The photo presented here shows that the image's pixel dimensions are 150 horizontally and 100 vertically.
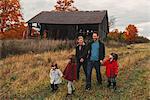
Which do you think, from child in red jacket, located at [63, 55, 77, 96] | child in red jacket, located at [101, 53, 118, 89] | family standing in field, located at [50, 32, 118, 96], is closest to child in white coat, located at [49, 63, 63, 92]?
family standing in field, located at [50, 32, 118, 96]

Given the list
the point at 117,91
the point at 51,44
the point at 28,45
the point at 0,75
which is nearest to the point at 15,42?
the point at 28,45

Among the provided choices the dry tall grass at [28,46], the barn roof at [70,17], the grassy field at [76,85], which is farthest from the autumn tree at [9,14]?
the grassy field at [76,85]

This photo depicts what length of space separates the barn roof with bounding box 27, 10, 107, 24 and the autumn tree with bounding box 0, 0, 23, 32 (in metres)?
4.23

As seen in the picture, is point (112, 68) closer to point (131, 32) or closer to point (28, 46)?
point (28, 46)

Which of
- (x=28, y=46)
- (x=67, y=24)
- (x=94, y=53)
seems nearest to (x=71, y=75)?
(x=94, y=53)

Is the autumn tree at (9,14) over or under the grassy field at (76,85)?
over

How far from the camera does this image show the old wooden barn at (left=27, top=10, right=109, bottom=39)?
41.3 m

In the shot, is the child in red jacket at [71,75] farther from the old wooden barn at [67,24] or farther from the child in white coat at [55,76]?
the old wooden barn at [67,24]

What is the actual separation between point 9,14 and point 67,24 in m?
8.89

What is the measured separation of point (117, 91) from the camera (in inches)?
524

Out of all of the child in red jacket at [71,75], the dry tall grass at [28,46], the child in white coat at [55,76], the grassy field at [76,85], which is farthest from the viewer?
the dry tall grass at [28,46]

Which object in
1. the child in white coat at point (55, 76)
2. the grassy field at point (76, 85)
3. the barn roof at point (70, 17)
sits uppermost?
the barn roof at point (70, 17)

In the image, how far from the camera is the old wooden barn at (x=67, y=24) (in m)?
41.3

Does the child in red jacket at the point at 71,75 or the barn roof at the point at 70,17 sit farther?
the barn roof at the point at 70,17
